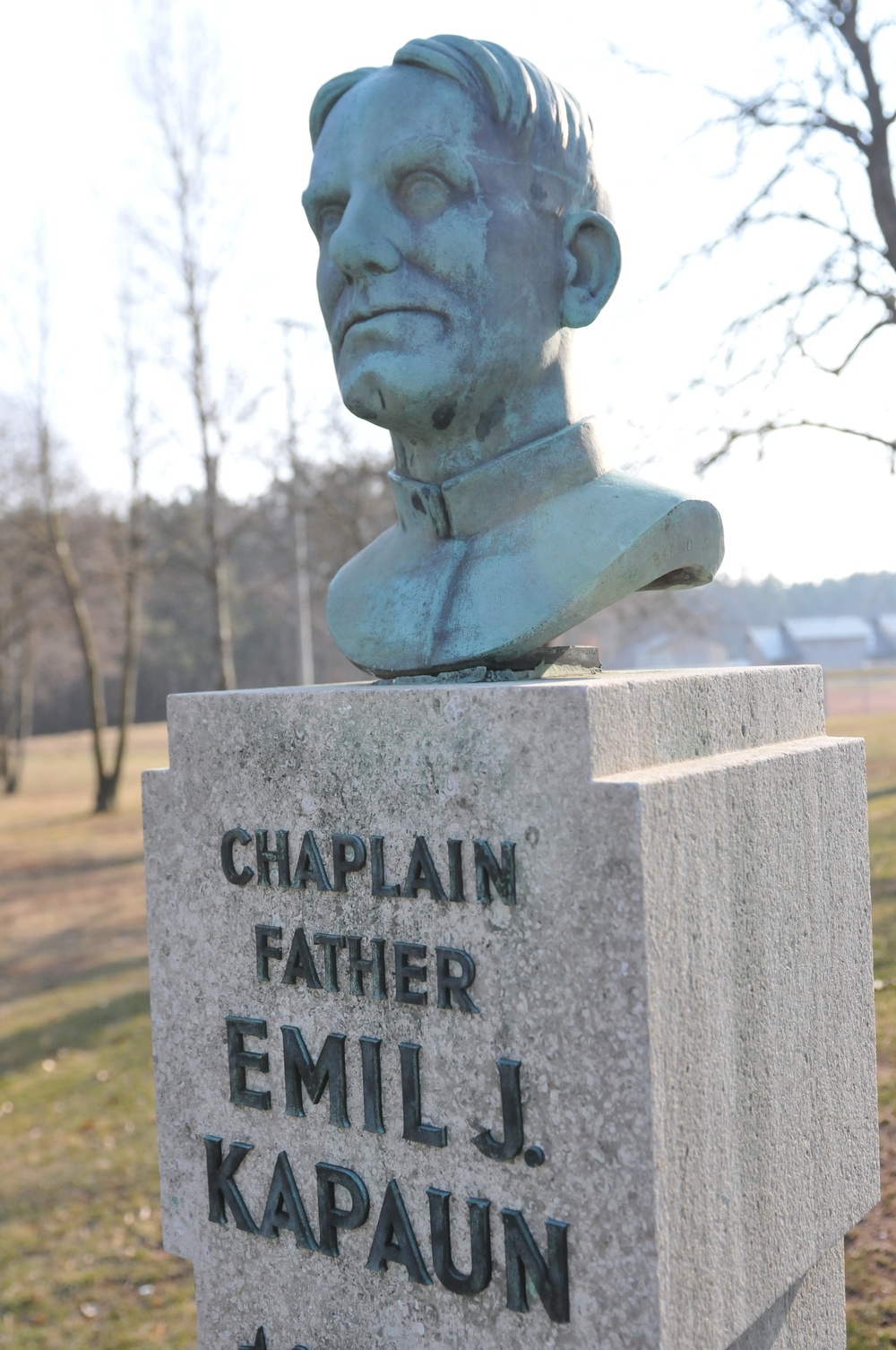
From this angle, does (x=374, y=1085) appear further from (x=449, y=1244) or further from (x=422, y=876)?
(x=422, y=876)

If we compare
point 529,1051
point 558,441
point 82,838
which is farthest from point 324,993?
point 82,838

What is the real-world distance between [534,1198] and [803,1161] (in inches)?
28.7

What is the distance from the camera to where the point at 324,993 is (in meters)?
2.61

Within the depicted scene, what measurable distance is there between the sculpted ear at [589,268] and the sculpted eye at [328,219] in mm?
563

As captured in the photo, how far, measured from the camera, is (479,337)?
263 centimetres

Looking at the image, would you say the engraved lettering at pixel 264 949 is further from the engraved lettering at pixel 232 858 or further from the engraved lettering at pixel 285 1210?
the engraved lettering at pixel 285 1210

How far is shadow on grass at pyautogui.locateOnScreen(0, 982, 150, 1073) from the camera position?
709cm

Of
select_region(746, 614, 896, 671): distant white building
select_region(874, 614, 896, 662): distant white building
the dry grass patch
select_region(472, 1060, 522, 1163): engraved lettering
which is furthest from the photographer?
select_region(874, 614, 896, 662): distant white building

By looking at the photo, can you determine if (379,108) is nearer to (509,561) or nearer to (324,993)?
(509,561)

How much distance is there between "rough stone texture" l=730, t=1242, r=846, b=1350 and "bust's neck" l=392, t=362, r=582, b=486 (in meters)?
2.13

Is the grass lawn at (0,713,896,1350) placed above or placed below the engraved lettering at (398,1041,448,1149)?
below

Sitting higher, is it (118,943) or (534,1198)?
(534,1198)

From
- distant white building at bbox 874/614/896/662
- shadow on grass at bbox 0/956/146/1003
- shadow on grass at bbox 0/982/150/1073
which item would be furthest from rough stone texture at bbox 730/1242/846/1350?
distant white building at bbox 874/614/896/662

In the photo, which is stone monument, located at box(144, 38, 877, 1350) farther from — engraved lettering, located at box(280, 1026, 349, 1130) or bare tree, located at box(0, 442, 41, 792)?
bare tree, located at box(0, 442, 41, 792)
